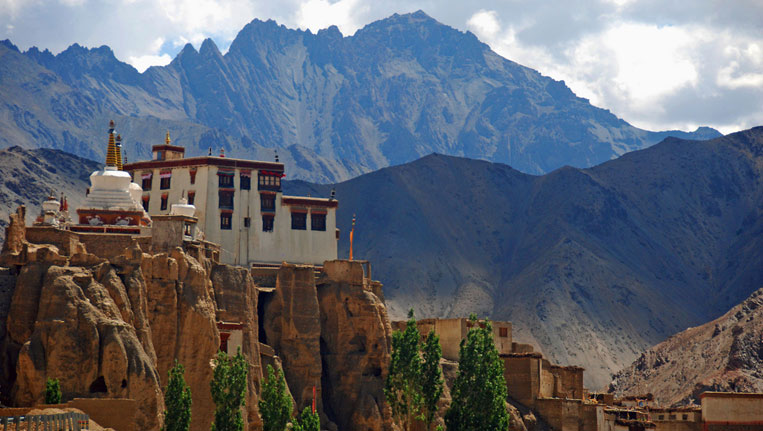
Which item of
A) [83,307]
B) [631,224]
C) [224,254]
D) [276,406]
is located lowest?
[276,406]

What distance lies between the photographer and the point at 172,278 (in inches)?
2437

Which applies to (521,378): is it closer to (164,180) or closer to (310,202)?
(310,202)

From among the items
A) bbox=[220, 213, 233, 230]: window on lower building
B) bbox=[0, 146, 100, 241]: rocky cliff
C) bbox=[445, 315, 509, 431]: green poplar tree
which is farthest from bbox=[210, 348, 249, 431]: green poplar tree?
bbox=[0, 146, 100, 241]: rocky cliff

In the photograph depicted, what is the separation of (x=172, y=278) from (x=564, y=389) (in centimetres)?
3757

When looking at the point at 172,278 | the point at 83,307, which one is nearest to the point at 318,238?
the point at 172,278

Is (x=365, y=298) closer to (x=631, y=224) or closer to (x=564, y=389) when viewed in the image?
(x=564, y=389)

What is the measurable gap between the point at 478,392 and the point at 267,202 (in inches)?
1084

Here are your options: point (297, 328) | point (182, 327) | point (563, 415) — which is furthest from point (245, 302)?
point (563, 415)

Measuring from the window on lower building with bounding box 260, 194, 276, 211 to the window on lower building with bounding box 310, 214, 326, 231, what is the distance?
283cm

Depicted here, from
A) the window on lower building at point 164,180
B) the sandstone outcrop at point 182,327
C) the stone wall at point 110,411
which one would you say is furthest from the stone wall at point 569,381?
the stone wall at point 110,411

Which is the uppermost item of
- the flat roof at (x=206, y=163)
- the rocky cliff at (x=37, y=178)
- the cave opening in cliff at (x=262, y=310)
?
the rocky cliff at (x=37, y=178)

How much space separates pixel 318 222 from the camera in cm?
8975

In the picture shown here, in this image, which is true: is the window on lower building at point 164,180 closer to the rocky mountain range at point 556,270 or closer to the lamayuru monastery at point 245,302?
the lamayuru monastery at point 245,302

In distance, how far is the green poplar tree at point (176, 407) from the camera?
52719 millimetres
